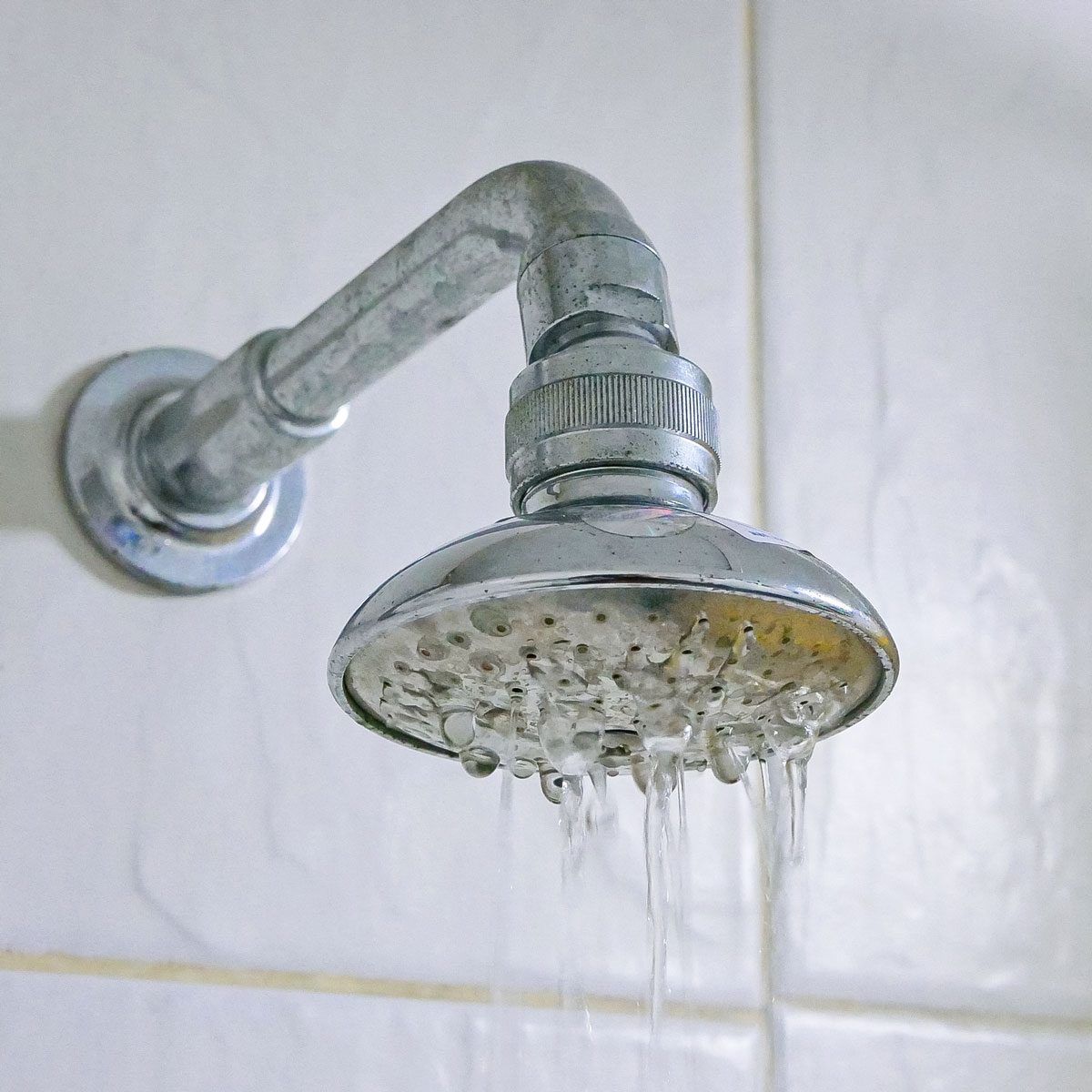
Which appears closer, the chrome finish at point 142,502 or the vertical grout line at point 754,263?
the chrome finish at point 142,502

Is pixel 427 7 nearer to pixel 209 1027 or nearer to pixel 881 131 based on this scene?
pixel 881 131

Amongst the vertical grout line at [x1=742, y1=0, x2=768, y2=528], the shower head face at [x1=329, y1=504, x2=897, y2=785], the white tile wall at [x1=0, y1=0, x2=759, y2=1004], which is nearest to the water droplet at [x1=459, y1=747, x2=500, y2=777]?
the shower head face at [x1=329, y1=504, x2=897, y2=785]

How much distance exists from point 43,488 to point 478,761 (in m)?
0.20

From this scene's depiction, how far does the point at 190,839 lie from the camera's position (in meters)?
0.44

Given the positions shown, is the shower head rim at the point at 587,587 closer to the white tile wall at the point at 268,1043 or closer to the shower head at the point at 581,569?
the shower head at the point at 581,569

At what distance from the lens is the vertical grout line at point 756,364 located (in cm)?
52

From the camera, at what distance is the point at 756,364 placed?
1.97 ft

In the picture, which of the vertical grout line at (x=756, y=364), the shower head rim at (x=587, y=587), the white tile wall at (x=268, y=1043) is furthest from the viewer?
the vertical grout line at (x=756, y=364)

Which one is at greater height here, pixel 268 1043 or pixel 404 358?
pixel 404 358

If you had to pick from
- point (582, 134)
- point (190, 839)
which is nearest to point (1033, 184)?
point (582, 134)

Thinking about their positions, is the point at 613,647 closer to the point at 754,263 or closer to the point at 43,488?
the point at 43,488

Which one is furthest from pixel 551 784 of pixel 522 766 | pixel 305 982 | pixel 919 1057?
pixel 919 1057

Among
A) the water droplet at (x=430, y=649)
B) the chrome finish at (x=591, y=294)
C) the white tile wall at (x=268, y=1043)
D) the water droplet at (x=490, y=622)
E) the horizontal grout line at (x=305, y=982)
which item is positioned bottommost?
the white tile wall at (x=268, y=1043)

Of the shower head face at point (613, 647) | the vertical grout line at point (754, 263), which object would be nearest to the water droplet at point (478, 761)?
the shower head face at point (613, 647)
